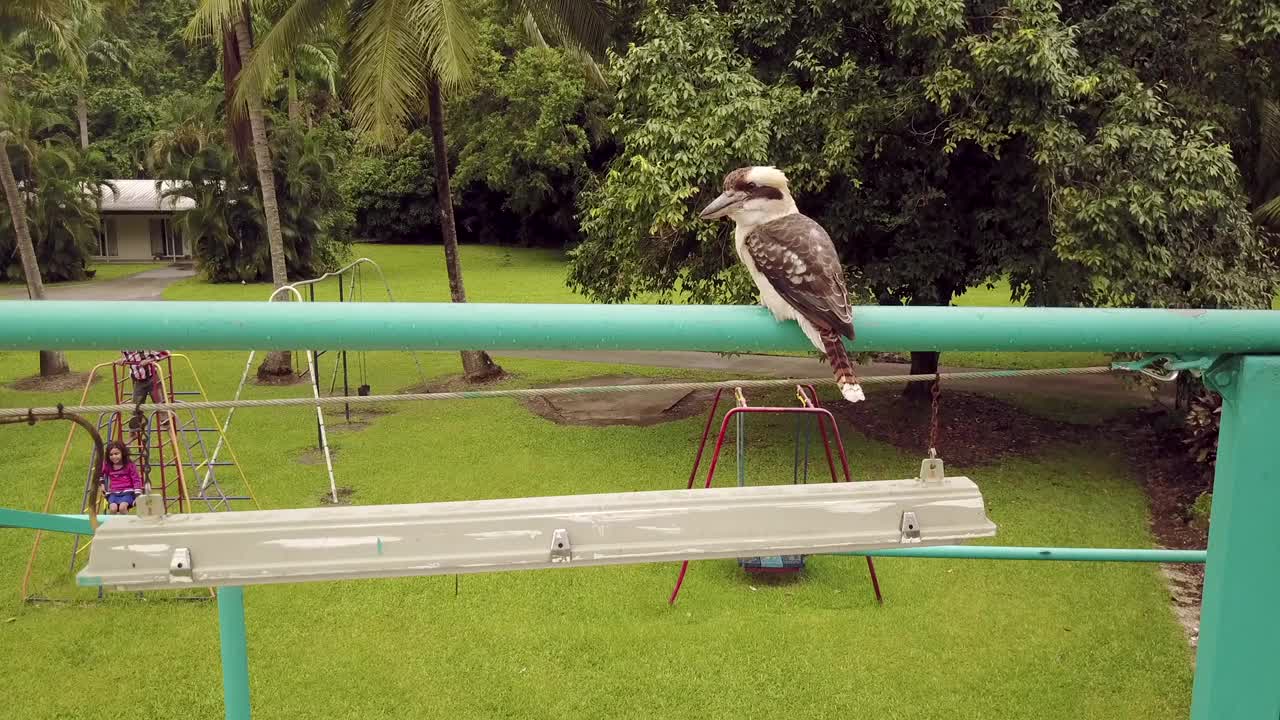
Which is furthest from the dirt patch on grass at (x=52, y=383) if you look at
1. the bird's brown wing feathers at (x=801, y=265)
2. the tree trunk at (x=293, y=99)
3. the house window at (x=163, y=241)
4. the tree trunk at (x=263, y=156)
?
the house window at (x=163, y=241)

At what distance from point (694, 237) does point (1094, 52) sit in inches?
157

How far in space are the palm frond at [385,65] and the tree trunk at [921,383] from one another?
21.2ft

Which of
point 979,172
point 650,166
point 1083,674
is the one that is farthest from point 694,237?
point 1083,674

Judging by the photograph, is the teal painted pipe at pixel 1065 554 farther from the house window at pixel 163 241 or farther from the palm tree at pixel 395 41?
the house window at pixel 163 241

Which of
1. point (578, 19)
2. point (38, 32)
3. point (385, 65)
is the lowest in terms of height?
point (385, 65)

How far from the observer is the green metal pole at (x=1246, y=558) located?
4.94ft

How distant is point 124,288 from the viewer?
1099 inches

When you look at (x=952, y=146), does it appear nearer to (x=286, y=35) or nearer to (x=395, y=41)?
(x=395, y=41)

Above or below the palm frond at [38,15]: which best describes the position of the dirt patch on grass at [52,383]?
below

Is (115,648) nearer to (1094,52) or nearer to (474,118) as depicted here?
(1094,52)

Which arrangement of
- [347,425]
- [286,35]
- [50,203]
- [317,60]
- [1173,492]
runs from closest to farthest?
[1173,492] → [286,35] → [347,425] → [317,60] → [50,203]

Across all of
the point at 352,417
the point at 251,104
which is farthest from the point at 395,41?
the point at 352,417

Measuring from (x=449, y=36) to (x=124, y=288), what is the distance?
20896 millimetres

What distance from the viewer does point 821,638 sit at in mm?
6449
